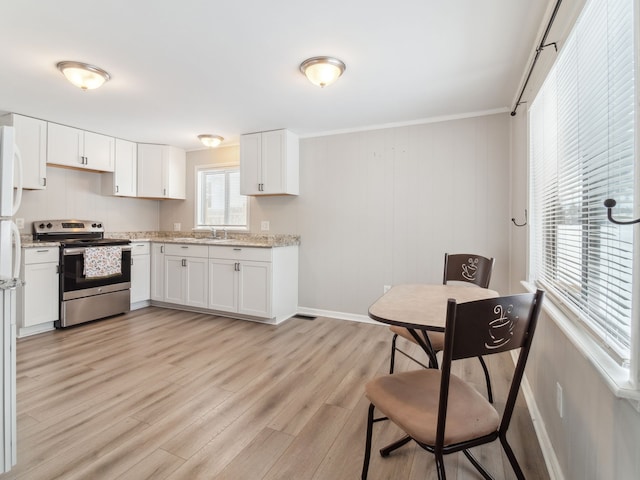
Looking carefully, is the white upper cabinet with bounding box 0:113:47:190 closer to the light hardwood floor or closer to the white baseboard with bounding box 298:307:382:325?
the light hardwood floor

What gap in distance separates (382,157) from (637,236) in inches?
118

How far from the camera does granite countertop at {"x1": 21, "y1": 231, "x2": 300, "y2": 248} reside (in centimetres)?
363

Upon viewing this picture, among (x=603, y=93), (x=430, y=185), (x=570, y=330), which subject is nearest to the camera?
(x=603, y=93)

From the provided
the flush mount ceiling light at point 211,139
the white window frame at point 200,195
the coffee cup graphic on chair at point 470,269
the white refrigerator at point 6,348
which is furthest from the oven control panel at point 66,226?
the coffee cup graphic on chair at point 470,269

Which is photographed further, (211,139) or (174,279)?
(174,279)

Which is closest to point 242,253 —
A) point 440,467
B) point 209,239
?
point 209,239

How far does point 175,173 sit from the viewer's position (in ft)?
15.8

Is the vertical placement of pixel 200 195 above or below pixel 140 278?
above

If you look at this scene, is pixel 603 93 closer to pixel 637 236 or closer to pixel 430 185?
pixel 637 236

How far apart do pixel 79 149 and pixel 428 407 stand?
4.61m

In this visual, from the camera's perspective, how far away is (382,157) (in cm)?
370

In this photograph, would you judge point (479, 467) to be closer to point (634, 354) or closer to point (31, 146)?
point (634, 354)

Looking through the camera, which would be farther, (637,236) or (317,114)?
(317,114)

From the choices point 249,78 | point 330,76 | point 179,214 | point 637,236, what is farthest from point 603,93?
point 179,214
